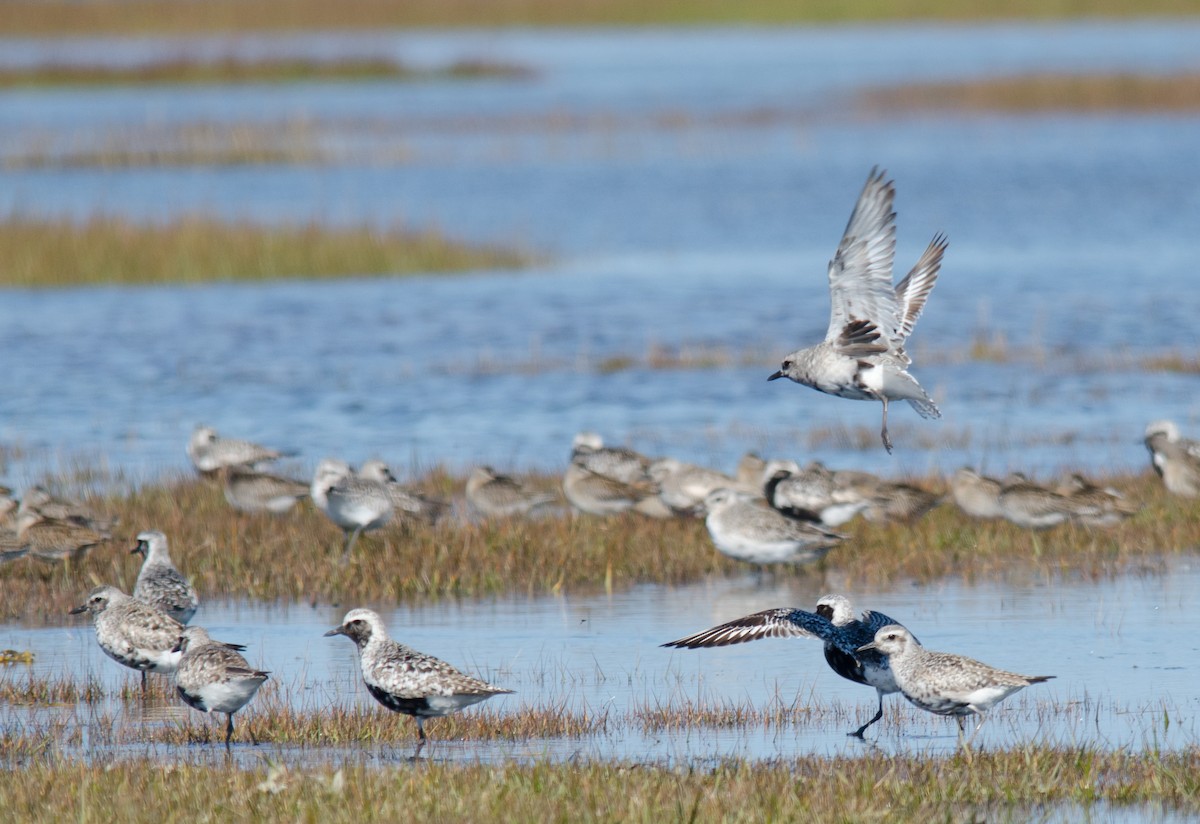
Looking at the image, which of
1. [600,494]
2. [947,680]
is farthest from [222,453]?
[947,680]

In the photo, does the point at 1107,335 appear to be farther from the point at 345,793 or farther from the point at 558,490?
the point at 345,793

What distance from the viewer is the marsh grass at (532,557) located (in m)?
14.5

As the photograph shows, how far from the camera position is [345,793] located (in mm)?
8719

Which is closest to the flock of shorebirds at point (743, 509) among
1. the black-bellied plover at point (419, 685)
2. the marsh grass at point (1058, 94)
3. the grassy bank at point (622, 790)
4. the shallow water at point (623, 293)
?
the black-bellied plover at point (419, 685)

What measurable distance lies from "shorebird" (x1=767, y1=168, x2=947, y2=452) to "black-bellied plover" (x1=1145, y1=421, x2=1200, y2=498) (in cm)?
404

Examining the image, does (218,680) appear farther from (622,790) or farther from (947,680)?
(947,680)

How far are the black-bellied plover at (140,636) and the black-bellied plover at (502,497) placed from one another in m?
A: 5.33

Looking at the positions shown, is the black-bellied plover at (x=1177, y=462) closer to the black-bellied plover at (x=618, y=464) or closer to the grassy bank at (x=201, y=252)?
the black-bellied plover at (x=618, y=464)

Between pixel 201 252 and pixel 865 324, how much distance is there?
23.5 metres

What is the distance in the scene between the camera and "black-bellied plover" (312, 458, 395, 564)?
49.7 feet

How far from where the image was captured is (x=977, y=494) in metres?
16.1

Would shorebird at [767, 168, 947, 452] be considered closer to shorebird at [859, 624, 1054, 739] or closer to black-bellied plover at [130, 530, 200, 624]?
shorebird at [859, 624, 1054, 739]

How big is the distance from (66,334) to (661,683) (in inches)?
808

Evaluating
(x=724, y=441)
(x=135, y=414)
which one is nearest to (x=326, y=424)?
(x=135, y=414)
